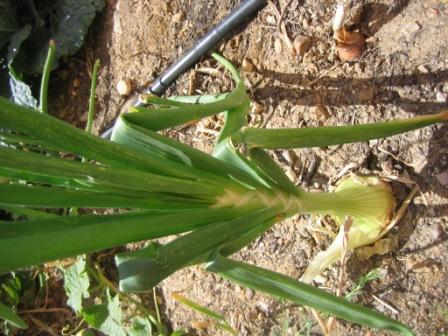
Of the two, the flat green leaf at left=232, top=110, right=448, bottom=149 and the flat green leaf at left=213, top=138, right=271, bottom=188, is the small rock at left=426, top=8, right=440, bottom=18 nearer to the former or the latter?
the flat green leaf at left=232, top=110, right=448, bottom=149

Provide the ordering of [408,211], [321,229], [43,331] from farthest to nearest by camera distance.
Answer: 1. [43,331]
2. [321,229]
3. [408,211]

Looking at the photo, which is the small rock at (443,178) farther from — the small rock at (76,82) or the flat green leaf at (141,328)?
the small rock at (76,82)

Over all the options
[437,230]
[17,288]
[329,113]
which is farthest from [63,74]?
[437,230]

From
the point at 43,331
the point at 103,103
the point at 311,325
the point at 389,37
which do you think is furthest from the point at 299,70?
the point at 43,331

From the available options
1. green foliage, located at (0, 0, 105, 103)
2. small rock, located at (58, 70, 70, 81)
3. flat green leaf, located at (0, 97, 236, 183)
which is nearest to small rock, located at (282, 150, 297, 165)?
flat green leaf, located at (0, 97, 236, 183)

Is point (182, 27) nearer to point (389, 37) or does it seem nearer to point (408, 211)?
point (389, 37)

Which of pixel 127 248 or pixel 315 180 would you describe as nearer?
pixel 315 180

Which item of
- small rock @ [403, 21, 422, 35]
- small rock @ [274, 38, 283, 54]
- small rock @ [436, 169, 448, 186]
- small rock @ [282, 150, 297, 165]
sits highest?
small rock @ [403, 21, 422, 35]

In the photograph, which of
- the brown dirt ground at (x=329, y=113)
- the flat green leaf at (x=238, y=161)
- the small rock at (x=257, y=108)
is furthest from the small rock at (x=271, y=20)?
the flat green leaf at (x=238, y=161)

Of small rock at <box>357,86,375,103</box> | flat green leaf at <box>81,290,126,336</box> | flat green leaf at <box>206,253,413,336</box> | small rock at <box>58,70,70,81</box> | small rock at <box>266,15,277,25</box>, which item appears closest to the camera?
flat green leaf at <box>206,253,413,336</box>
